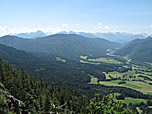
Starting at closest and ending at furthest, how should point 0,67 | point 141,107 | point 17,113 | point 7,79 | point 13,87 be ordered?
point 17,113
point 13,87
point 7,79
point 0,67
point 141,107

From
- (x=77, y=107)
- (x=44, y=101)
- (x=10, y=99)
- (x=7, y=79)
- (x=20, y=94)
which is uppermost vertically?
(x=10, y=99)

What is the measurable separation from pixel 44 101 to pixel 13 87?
688 inches

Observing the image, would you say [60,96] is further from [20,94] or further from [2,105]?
[2,105]

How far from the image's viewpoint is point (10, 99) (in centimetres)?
3028

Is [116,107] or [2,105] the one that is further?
[116,107]

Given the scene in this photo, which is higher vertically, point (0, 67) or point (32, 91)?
point (0, 67)

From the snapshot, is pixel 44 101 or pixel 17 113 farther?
pixel 44 101

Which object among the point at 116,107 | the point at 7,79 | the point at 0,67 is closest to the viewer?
the point at 116,107

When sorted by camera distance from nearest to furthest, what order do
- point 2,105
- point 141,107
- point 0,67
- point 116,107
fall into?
point 2,105, point 116,107, point 0,67, point 141,107

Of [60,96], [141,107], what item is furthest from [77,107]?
[141,107]

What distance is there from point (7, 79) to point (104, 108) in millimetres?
50120

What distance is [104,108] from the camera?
3709 centimetres

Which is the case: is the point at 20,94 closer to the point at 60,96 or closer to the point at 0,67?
the point at 0,67

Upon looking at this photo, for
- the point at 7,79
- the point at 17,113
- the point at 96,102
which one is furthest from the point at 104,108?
the point at 7,79
